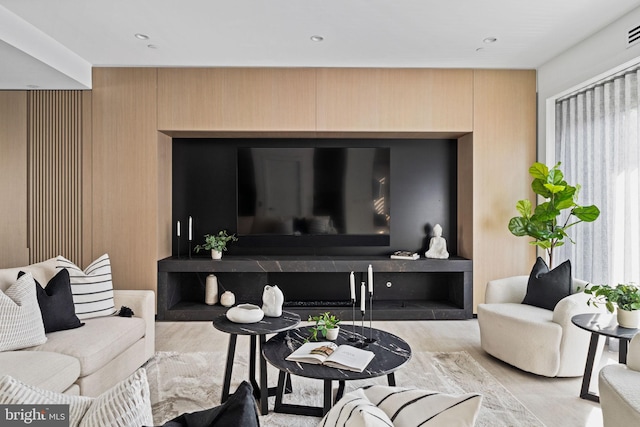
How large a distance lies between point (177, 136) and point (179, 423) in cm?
443

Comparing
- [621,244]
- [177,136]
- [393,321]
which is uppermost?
[177,136]

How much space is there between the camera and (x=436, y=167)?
5184 mm

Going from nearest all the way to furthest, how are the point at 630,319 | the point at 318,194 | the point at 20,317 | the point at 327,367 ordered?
the point at 327,367
the point at 20,317
the point at 630,319
the point at 318,194

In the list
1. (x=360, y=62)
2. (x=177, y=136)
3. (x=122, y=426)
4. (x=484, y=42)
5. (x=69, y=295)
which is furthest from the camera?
(x=177, y=136)

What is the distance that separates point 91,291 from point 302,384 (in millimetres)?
1621

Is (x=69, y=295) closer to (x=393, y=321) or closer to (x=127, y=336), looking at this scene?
(x=127, y=336)

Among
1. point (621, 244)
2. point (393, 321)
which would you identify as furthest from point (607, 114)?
point (393, 321)

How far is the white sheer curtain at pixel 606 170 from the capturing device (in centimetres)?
360

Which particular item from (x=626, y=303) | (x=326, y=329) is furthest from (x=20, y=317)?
(x=626, y=303)

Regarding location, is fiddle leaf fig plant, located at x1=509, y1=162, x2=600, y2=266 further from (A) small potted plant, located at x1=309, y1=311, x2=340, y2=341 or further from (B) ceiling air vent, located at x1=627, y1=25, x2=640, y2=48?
(A) small potted plant, located at x1=309, y1=311, x2=340, y2=341

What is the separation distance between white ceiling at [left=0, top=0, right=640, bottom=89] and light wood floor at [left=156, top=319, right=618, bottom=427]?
8.94 feet

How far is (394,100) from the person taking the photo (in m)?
4.73

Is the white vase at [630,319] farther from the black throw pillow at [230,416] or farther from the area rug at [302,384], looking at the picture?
the black throw pillow at [230,416]

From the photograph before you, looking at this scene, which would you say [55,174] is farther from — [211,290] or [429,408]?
[429,408]
